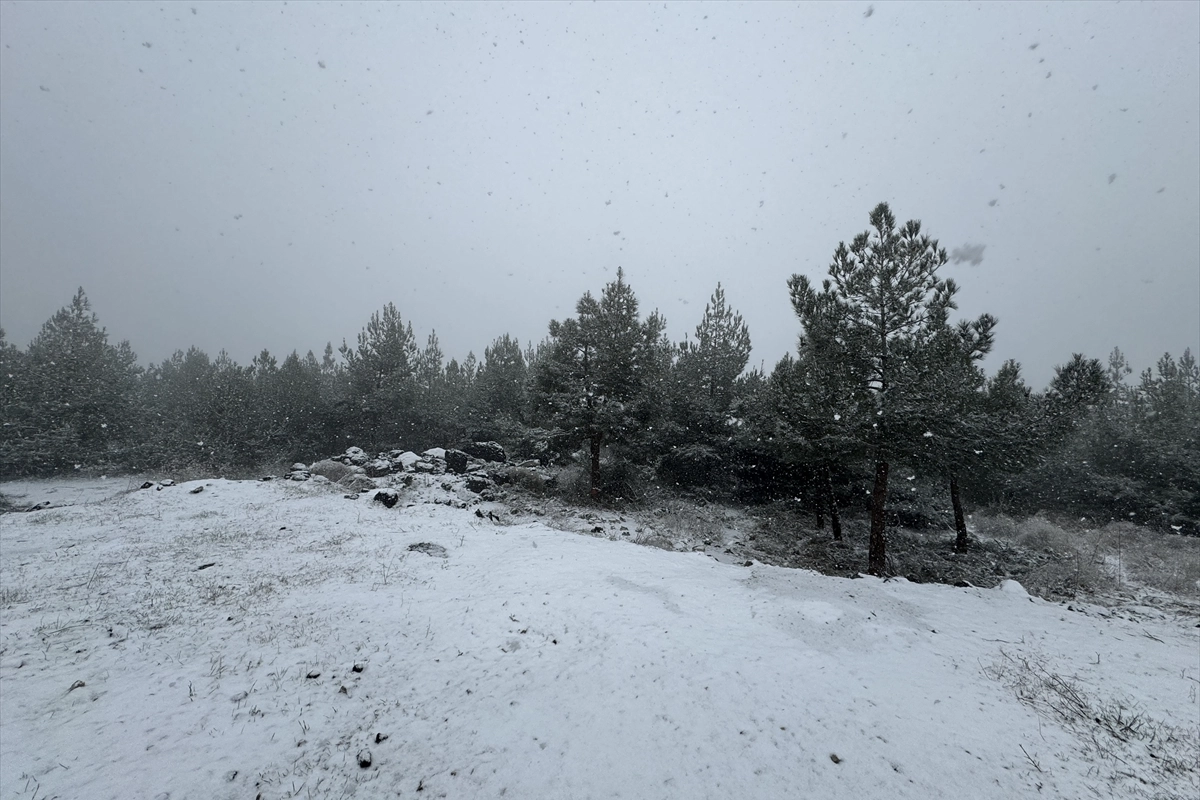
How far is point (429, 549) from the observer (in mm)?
10039

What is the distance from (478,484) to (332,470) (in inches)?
314

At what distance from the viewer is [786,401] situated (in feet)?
43.0

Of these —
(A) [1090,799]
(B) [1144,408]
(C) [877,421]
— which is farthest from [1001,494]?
(A) [1090,799]

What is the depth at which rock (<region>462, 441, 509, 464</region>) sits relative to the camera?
2631 centimetres

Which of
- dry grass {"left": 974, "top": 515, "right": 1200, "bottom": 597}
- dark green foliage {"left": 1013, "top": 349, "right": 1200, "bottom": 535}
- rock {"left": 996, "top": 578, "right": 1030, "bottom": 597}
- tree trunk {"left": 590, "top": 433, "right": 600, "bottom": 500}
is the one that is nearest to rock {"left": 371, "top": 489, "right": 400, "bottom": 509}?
tree trunk {"left": 590, "top": 433, "right": 600, "bottom": 500}

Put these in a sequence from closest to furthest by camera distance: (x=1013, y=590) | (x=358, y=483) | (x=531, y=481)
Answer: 1. (x=1013, y=590)
2. (x=358, y=483)
3. (x=531, y=481)

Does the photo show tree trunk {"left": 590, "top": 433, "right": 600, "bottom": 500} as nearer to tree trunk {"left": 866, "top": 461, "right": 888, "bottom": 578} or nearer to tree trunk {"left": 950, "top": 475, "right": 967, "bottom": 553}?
tree trunk {"left": 866, "top": 461, "right": 888, "bottom": 578}

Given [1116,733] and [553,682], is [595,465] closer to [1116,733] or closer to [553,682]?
[553,682]

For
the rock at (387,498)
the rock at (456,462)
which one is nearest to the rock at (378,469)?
the rock at (456,462)

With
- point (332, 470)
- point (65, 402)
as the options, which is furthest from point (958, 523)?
point (65, 402)

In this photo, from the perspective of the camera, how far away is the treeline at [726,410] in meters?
11.7

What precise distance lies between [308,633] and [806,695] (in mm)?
6553

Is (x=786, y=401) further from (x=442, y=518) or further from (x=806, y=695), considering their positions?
(x=442, y=518)

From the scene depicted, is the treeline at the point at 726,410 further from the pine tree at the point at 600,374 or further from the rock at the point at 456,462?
the rock at the point at 456,462
